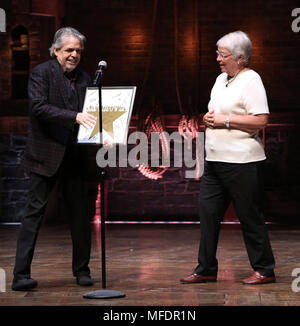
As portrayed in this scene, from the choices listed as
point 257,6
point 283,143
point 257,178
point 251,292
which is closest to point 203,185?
point 257,178

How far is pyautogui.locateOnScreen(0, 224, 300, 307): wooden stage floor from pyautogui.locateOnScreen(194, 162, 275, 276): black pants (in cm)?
16

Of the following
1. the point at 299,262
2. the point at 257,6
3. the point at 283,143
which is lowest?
the point at 299,262

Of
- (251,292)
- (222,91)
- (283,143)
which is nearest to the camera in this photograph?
(251,292)

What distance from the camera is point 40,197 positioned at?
161 inches

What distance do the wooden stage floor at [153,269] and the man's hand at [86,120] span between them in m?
0.96

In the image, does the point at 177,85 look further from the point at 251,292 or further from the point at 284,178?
the point at 251,292

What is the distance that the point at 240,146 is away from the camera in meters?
4.14

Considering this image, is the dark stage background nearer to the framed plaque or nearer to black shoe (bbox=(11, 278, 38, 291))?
black shoe (bbox=(11, 278, 38, 291))

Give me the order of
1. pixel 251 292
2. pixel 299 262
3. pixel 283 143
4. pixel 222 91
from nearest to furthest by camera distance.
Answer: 1. pixel 251 292
2. pixel 222 91
3. pixel 299 262
4. pixel 283 143

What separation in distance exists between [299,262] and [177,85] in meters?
3.90

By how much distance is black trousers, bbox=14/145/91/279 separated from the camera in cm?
408

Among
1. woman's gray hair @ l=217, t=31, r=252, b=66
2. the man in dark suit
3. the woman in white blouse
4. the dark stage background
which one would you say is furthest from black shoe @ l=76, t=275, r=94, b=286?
the dark stage background

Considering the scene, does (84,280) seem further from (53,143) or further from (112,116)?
(112,116)

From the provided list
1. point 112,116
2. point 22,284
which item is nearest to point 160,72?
point 112,116
